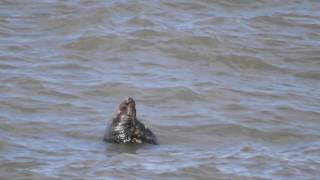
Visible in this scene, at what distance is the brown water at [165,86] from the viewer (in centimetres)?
926

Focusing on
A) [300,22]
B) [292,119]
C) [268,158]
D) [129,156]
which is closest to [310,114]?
[292,119]

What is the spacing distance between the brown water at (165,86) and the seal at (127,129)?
134mm

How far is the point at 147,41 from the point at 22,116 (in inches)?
153

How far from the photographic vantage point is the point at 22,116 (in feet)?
36.0

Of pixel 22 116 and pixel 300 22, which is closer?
pixel 22 116

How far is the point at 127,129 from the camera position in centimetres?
988

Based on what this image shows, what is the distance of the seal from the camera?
988cm

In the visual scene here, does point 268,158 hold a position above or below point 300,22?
below

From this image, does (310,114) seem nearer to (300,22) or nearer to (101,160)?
(101,160)

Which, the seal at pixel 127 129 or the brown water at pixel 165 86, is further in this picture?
the seal at pixel 127 129

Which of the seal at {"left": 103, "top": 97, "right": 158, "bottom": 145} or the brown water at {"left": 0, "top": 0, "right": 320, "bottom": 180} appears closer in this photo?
the brown water at {"left": 0, "top": 0, "right": 320, "bottom": 180}

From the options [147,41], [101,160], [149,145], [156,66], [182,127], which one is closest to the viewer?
[101,160]

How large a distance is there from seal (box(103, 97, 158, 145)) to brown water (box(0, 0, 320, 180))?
134mm

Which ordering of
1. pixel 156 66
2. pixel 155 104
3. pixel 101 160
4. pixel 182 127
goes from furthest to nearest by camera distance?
1. pixel 156 66
2. pixel 155 104
3. pixel 182 127
4. pixel 101 160
